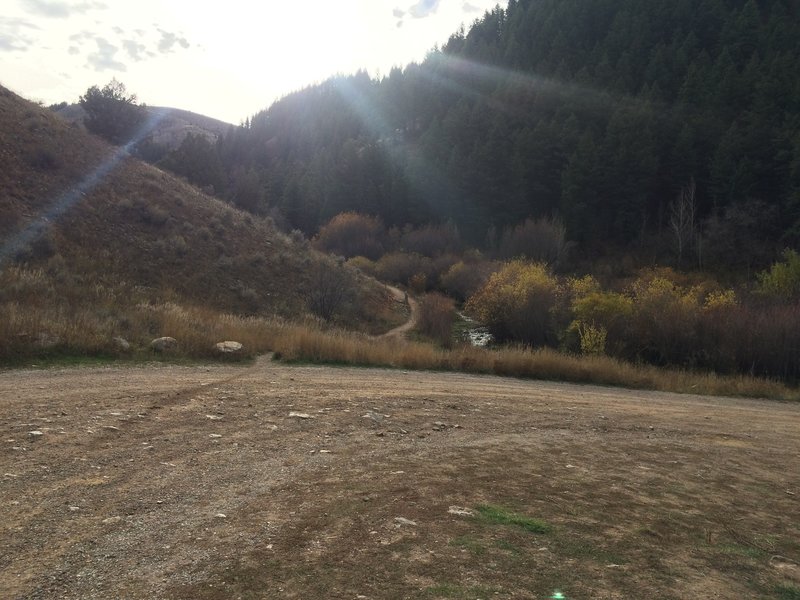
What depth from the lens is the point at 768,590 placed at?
3.99m

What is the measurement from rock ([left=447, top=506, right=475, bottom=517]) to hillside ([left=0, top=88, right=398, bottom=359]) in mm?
12608

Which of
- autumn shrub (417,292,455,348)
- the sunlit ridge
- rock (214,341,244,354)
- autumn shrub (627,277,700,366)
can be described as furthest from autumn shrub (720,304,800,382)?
the sunlit ridge

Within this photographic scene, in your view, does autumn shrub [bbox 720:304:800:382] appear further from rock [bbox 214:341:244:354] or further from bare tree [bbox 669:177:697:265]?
bare tree [bbox 669:177:697:265]

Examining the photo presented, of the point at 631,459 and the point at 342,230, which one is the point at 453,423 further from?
the point at 342,230

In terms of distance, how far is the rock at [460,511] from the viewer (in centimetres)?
479

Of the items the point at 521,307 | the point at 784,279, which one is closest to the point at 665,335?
the point at 521,307

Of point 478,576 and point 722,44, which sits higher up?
point 722,44

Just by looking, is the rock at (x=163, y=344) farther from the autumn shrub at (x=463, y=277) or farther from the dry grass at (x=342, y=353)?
the autumn shrub at (x=463, y=277)

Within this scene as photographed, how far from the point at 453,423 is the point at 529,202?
64324 millimetres

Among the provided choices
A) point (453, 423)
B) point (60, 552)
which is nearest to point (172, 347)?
point (453, 423)

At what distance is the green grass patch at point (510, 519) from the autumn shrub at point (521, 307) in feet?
62.9

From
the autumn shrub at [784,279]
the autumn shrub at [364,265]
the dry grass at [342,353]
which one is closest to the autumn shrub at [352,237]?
the autumn shrub at [364,265]

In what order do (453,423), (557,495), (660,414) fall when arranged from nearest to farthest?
(557,495) < (453,423) < (660,414)

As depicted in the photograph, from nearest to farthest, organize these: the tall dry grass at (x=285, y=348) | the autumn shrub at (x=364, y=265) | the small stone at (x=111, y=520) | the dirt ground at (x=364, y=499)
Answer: the dirt ground at (x=364, y=499)
the small stone at (x=111, y=520)
the tall dry grass at (x=285, y=348)
the autumn shrub at (x=364, y=265)
